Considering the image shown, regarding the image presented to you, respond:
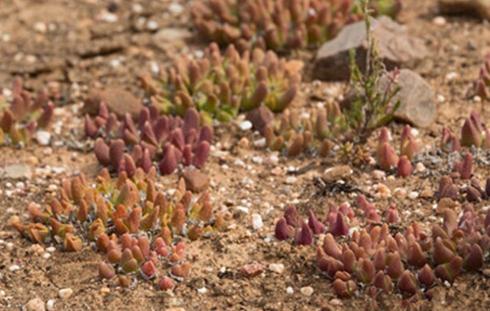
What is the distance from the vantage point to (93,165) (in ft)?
25.1

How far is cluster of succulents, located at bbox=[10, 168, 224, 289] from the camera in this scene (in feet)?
20.9

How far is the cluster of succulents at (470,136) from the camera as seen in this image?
721 centimetres

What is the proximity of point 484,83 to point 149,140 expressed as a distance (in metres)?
2.57

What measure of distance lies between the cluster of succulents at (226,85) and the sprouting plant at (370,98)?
1.97 feet

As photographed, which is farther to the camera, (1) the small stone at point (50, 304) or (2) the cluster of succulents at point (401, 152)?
(2) the cluster of succulents at point (401, 152)

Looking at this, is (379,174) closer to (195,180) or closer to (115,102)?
(195,180)

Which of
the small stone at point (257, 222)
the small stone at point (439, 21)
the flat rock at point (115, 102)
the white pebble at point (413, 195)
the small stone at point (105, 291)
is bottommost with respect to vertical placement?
the white pebble at point (413, 195)

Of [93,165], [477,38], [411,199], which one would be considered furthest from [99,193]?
[477,38]

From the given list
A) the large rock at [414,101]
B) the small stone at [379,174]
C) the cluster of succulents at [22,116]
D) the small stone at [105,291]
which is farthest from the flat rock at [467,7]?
the small stone at [105,291]

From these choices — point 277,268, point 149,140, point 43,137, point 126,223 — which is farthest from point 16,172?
point 277,268

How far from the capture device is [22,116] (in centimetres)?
809

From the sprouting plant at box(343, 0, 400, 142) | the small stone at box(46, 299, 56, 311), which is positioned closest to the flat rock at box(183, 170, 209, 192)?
the sprouting plant at box(343, 0, 400, 142)

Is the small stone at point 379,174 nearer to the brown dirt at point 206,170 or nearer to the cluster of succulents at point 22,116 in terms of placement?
the brown dirt at point 206,170

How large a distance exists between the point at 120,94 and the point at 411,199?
8.41 feet
